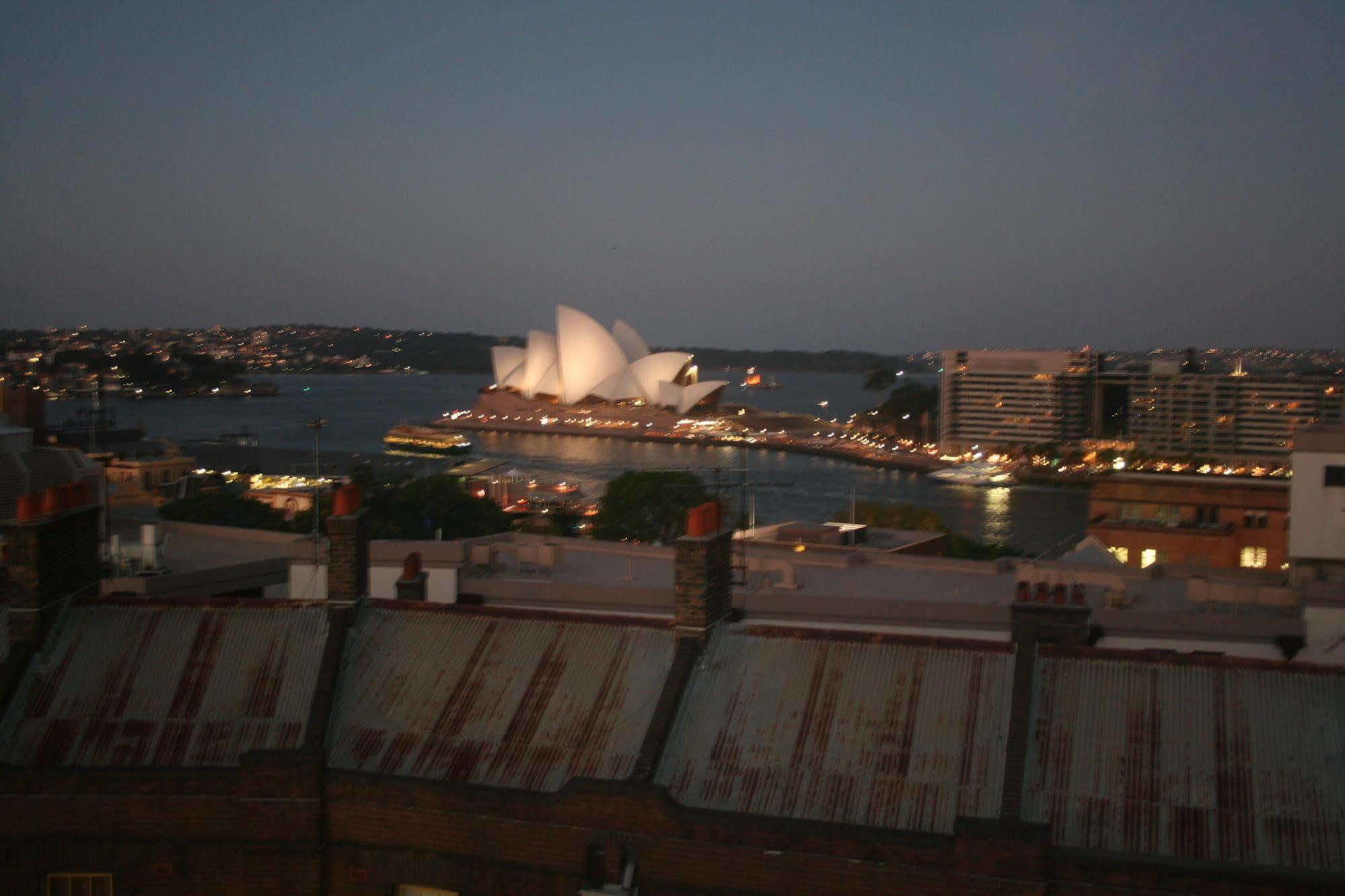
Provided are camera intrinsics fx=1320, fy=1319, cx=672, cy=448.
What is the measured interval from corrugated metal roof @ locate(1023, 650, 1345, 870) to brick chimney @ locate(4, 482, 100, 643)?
9.46 feet

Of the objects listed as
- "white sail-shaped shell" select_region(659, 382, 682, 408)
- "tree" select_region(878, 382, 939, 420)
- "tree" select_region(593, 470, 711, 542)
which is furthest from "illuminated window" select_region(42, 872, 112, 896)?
"tree" select_region(878, 382, 939, 420)

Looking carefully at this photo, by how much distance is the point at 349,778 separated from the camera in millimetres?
3527

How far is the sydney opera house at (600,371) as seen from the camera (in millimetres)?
55812

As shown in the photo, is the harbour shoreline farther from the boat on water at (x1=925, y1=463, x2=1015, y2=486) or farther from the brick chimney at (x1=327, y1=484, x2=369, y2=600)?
the brick chimney at (x1=327, y1=484, x2=369, y2=600)

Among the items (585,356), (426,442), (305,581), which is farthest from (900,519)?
(585,356)

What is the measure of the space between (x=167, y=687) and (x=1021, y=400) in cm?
5960

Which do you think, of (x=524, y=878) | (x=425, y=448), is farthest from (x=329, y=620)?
(x=425, y=448)

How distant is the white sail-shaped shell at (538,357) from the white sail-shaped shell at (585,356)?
49.0 inches

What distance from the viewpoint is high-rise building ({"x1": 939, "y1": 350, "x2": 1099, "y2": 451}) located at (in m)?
59.6

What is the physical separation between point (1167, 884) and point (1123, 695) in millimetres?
607

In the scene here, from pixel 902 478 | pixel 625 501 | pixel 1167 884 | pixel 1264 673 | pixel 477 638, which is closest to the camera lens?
pixel 1167 884

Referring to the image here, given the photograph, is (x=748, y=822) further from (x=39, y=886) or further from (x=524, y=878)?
(x=39, y=886)

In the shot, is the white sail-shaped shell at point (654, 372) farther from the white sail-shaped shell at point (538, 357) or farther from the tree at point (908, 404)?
the tree at point (908, 404)

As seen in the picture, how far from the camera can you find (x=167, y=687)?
3.90 meters
